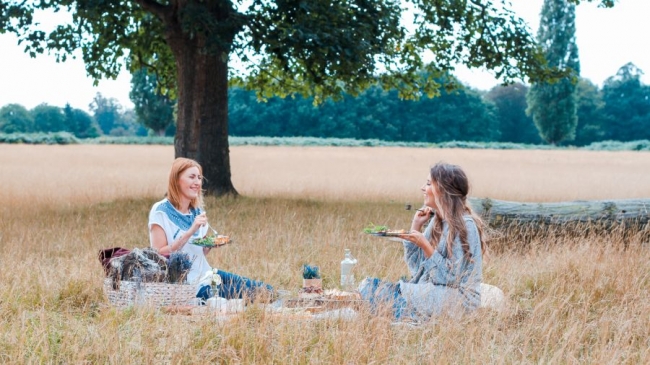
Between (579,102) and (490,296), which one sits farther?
(579,102)

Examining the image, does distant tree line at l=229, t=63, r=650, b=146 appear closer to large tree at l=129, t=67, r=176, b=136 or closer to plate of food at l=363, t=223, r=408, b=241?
large tree at l=129, t=67, r=176, b=136

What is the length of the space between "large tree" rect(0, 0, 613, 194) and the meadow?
2.02 metres

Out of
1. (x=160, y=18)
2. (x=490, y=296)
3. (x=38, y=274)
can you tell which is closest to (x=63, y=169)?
(x=160, y=18)

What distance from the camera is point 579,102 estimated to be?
78.9 metres

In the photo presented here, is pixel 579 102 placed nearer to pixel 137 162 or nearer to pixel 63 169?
pixel 137 162

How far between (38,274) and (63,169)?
22729mm

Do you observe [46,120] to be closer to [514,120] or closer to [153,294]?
[514,120]

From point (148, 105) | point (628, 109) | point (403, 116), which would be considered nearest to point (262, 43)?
point (148, 105)

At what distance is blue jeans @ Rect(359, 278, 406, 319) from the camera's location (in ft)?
21.9

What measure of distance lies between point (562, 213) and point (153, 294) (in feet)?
21.4

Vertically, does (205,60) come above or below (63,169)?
above

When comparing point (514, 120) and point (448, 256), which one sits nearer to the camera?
point (448, 256)

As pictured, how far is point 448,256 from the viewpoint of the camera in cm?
682

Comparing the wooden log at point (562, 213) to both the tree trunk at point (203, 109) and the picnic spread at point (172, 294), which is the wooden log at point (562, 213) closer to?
the picnic spread at point (172, 294)
